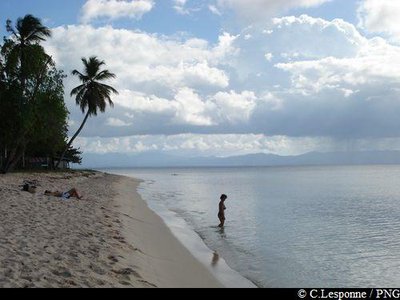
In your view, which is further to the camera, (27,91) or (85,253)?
(27,91)

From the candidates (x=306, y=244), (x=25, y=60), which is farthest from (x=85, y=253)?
(x=25, y=60)

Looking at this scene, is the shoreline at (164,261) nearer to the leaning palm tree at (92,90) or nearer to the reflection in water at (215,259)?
the reflection in water at (215,259)

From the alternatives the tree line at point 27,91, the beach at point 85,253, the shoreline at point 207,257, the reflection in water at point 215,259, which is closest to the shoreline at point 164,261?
the beach at point 85,253

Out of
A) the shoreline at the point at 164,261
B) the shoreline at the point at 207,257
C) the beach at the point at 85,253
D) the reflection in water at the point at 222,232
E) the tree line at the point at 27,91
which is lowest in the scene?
the reflection in water at the point at 222,232

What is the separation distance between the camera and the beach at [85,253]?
738cm

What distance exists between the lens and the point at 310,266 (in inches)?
458

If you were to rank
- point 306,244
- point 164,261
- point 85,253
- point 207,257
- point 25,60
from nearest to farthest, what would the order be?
point 85,253, point 164,261, point 207,257, point 306,244, point 25,60

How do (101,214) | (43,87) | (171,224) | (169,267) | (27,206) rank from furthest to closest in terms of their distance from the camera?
1. (43,87)
2. (171,224)
3. (101,214)
4. (27,206)
5. (169,267)

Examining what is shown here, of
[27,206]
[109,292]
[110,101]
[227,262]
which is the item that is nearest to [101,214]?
[27,206]

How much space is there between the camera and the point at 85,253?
30.8ft

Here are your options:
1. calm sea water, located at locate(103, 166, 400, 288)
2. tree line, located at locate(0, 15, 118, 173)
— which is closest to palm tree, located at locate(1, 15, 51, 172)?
tree line, located at locate(0, 15, 118, 173)

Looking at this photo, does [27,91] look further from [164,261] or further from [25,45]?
[164,261]

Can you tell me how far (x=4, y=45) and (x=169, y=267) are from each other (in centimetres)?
3525

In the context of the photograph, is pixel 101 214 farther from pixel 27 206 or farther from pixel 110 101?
pixel 110 101
